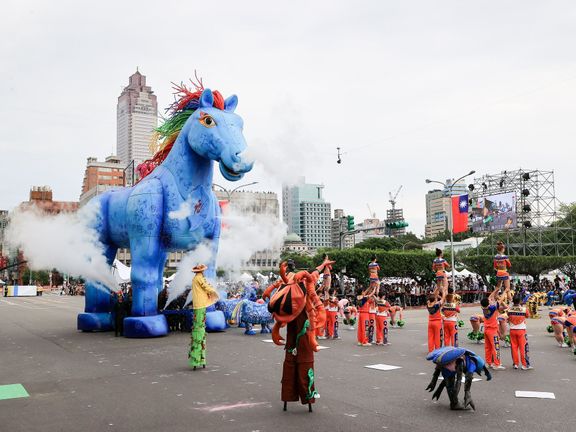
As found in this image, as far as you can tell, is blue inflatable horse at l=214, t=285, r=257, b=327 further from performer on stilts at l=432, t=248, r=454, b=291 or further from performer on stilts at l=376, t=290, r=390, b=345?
performer on stilts at l=432, t=248, r=454, b=291

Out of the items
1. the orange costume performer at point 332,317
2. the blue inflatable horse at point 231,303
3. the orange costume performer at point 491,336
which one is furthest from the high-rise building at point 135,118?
the orange costume performer at point 491,336

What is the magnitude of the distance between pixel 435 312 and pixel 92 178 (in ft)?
295

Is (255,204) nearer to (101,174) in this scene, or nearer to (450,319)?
(450,319)

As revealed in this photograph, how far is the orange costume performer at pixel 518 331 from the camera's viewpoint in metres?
9.44

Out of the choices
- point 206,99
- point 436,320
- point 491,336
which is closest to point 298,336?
point 491,336

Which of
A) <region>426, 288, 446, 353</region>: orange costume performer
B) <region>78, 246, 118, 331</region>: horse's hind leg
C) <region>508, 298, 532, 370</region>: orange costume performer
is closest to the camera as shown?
<region>508, 298, 532, 370</region>: orange costume performer

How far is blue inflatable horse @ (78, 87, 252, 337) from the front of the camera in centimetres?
1273

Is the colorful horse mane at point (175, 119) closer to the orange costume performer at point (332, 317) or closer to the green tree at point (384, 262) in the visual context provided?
the orange costume performer at point (332, 317)

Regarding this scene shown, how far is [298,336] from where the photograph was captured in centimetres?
661

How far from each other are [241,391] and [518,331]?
518cm

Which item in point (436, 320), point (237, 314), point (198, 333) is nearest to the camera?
point (198, 333)

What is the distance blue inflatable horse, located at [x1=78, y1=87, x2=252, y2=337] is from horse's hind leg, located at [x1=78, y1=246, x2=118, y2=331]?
1669 mm

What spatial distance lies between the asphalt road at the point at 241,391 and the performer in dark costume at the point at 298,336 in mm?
267

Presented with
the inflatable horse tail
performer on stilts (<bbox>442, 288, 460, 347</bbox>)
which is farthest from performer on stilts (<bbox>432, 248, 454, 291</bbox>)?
the inflatable horse tail
